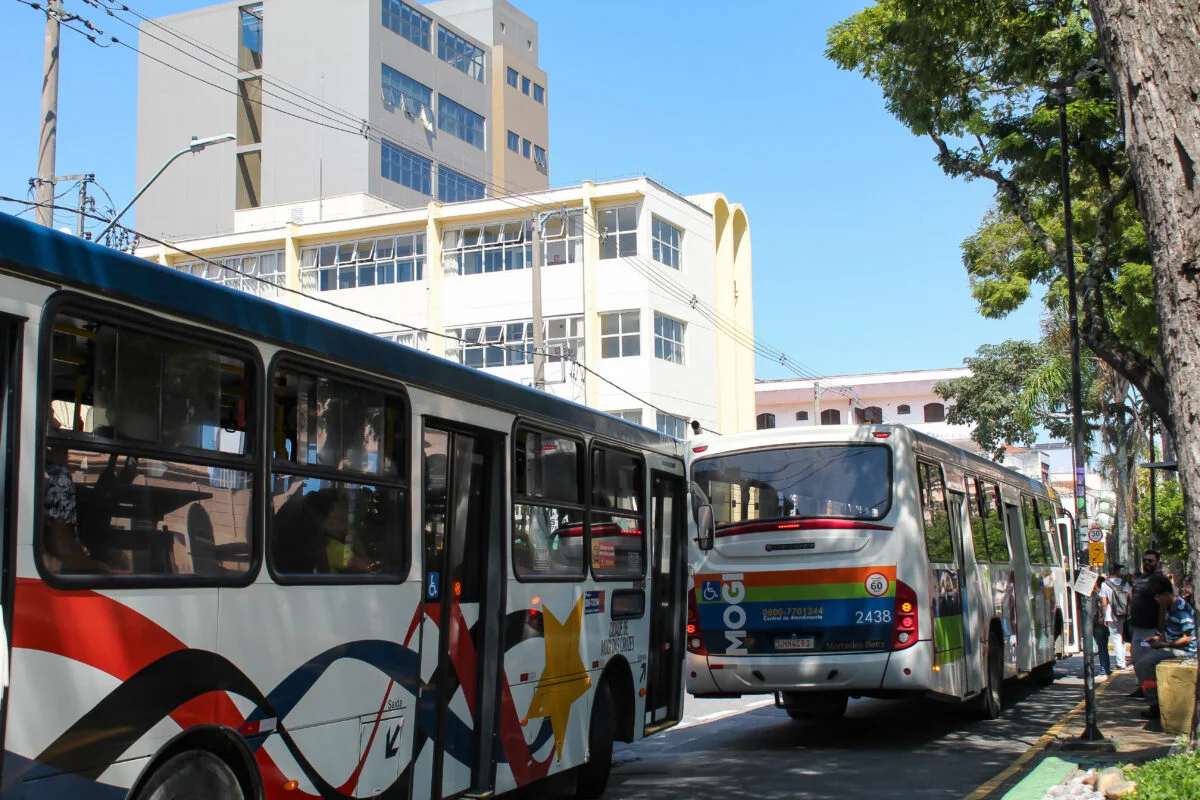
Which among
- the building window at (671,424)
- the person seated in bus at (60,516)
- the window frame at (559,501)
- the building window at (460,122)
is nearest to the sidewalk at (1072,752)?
the window frame at (559,501)

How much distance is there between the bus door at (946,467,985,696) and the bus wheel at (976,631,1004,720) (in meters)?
0.87

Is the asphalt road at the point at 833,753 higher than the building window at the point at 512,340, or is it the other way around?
the building window at the point at 512,340

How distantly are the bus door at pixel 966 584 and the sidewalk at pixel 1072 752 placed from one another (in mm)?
992

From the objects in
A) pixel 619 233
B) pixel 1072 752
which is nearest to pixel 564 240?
pixel 619 233

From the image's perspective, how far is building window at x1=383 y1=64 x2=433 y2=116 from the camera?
60531 millimetres

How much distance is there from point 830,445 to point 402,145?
2041 inches

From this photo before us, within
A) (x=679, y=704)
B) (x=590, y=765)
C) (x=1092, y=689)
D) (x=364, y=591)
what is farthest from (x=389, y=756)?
(x=1092, y=689)

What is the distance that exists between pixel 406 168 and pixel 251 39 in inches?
451

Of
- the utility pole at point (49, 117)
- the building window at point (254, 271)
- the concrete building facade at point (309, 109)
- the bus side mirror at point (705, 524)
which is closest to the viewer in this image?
the bus side mirror at point (705, 524)

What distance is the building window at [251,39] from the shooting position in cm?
6366

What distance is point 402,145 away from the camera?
6131 cm

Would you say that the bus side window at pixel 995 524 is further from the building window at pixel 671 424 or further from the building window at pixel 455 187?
the building window at pixel 455 187

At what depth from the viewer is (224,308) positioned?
227 inches

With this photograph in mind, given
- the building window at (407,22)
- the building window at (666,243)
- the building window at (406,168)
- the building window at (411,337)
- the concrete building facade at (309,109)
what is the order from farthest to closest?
1. the building window at (407,22)
2. the building window at (406,168)
3. the concrete building facade at (309,109)
4. the building window at (411,337)
5. the building window at (666,243)
